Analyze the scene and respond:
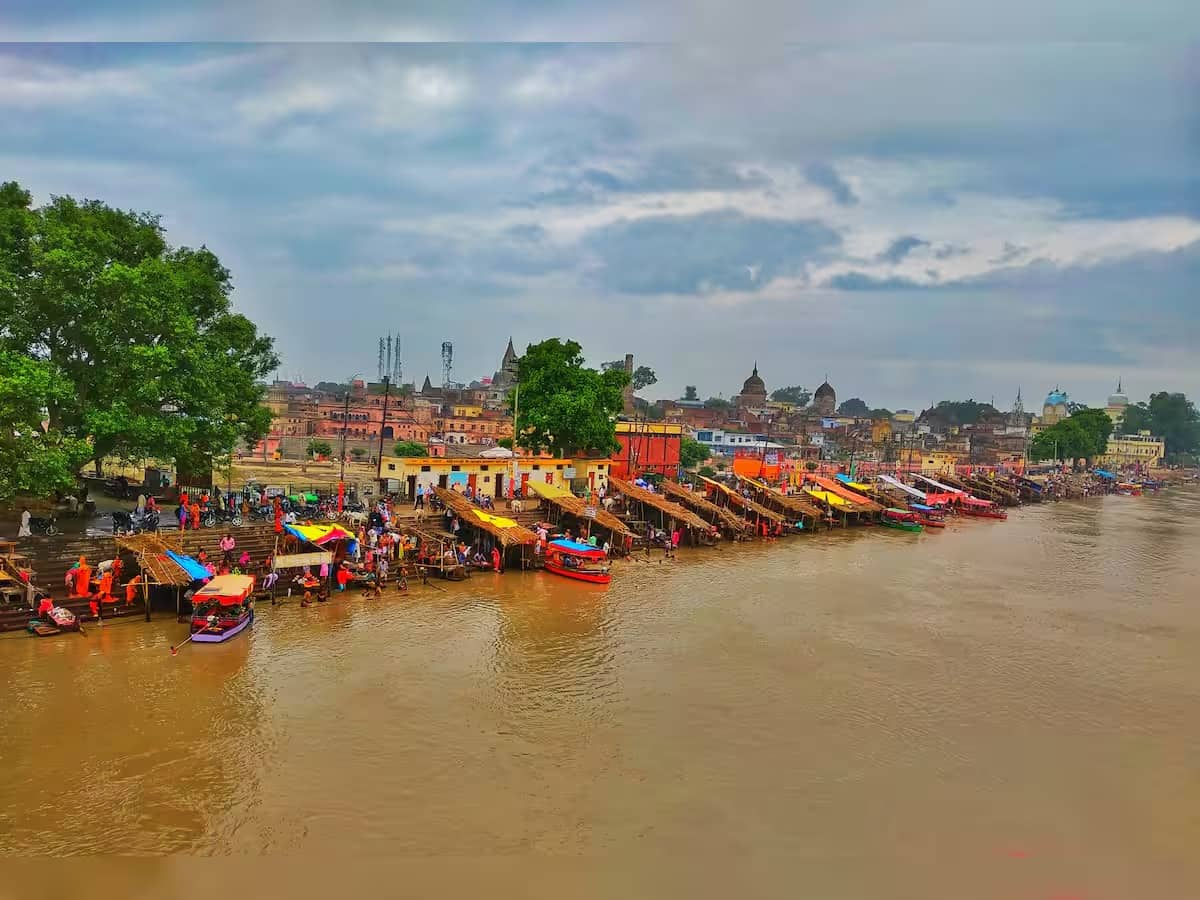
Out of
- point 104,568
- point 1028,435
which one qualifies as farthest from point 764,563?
point 1028,435

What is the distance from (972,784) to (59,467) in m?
18.1

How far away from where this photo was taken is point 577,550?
2264 cm

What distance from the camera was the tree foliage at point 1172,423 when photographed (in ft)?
396

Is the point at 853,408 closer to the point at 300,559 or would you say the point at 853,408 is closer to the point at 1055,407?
the point at 1055,407

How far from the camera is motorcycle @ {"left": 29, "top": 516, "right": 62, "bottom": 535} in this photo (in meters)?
17.3

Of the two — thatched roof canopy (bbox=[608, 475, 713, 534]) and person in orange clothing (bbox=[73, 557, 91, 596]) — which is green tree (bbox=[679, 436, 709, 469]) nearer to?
thatched roof canopy (bbox=[608, 475, 713, 534])

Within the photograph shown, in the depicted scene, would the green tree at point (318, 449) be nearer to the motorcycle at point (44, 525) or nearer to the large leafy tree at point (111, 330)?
the large leafy tree at point (111, 330)

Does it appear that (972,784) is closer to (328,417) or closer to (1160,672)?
(1160,672)

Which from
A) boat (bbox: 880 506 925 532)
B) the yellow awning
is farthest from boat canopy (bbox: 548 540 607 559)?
boat (bbox: 880 506 925 532)

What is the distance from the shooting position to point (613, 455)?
134ft

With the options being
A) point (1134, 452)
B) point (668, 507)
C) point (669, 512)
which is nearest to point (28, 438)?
point (669, 512)

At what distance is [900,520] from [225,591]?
111 ft

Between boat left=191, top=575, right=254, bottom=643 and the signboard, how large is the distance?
2.10 m

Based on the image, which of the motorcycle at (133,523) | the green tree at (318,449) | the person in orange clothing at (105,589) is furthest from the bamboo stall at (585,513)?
the green tree at (318,449)
